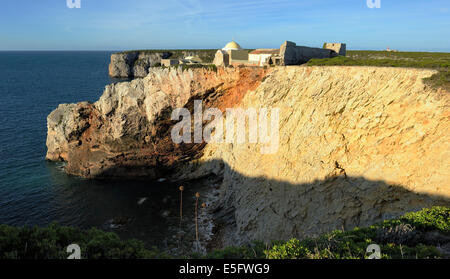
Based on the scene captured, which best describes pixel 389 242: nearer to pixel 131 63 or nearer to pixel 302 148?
pixel 302 148

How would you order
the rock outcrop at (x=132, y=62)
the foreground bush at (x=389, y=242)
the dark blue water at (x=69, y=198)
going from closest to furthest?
the foreground bush at (x=389, y=242), the dark blue water at (x=69, y=198), the rock outcrop at (x=132, y=62)

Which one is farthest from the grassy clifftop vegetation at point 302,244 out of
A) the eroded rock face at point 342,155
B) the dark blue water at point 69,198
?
the dark blue water at point 69,198

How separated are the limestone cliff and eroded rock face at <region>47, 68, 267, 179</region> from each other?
17 centimetres

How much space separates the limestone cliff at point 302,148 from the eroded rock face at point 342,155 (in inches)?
3.1

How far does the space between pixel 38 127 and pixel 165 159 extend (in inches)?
1509

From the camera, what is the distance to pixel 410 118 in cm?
1852

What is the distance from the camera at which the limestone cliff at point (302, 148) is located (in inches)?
711

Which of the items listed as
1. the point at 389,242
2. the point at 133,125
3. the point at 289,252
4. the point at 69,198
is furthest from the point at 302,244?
the point at 133,125

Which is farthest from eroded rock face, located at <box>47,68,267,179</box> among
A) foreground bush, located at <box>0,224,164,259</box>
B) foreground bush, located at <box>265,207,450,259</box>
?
foreground bush, located at <box>0,224,164,259</box>

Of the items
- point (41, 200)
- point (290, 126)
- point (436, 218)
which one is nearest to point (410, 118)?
point (436, 218)

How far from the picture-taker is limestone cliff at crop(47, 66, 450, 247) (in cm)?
1805

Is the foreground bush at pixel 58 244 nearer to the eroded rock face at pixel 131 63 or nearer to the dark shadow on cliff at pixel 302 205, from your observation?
the dark shadow on cliff at pixel 302 205

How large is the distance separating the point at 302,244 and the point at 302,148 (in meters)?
13.8

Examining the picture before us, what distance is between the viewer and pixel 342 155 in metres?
21.9
